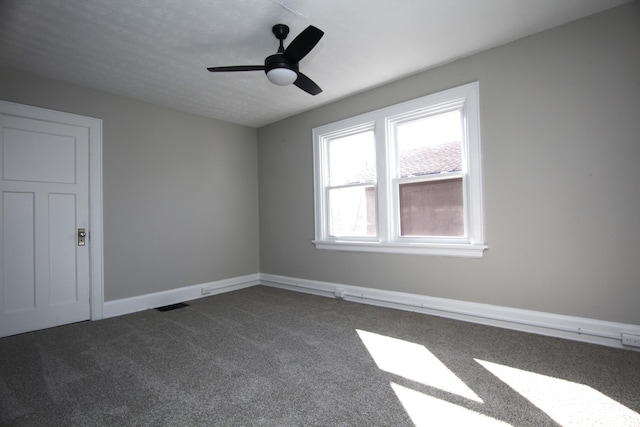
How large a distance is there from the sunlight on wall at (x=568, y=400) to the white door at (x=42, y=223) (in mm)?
4082

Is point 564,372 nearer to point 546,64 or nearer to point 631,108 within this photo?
point 631,108

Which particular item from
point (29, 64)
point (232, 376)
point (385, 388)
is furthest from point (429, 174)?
point (29, 64)

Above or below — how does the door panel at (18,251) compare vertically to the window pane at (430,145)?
below

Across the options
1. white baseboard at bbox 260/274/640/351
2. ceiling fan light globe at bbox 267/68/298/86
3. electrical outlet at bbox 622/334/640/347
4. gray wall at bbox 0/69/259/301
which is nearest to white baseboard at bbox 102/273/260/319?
gray wall at bbox 0/69/259/301

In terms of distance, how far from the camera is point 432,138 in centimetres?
354

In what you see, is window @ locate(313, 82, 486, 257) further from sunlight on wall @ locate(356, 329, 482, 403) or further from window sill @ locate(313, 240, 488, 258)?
sunlight on wall @ locate(356, 329, 482, 403)

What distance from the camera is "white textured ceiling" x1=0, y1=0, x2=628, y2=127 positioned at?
2.38 metres

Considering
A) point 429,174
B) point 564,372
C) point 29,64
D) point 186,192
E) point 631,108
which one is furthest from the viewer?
point 186,192

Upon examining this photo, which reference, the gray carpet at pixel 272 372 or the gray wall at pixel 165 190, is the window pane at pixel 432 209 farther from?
the gray wall at pixel 165 190

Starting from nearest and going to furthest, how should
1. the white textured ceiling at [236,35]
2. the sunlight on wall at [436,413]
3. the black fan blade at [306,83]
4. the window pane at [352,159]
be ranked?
1. the sunlight on wall at [436,413]
2. the white textured ceiling at [236,35]
3. the black fan blade at [306,83]
4. the window pane at [352,159]

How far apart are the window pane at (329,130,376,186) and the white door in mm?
2930

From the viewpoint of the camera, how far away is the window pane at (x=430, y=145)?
3.38 meters

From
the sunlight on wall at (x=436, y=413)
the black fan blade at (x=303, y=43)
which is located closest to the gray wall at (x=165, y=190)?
the black fan blade at (x=303, y=43)

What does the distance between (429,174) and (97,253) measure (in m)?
3.79
